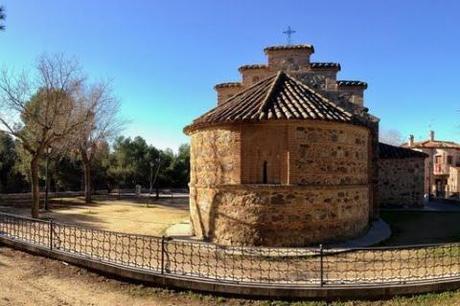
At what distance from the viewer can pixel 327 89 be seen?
18031 mm

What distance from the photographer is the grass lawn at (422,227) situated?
15539 millimetres

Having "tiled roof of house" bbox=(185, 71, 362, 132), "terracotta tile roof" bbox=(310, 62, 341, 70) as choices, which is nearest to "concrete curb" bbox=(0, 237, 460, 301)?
"tiled roof of house" bbox=(185, 71, 362, 132)

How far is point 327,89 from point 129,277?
1167 centimetres

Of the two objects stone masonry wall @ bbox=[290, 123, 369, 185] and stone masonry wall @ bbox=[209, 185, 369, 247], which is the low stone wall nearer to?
stone masonry wall @ bbox=[209, 185, 369, 247]

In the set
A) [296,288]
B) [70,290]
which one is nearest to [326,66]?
[296,288]

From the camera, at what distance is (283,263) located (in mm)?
11609

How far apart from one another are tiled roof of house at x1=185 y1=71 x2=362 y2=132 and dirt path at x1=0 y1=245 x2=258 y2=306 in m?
6.20

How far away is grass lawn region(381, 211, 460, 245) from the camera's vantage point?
15539 millimetres

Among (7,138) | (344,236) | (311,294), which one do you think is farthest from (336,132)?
(7,138)

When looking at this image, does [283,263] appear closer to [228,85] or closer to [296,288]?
[296,288]

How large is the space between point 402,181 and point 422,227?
380 inches

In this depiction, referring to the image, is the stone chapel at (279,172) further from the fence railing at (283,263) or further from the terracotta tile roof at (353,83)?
the terracotta tile roof at (353,83)

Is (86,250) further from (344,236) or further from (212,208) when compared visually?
(344,236)

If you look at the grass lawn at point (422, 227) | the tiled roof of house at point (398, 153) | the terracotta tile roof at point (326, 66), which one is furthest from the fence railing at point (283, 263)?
the tiled roof of house at point (398, 153)
